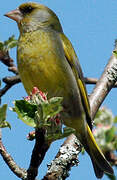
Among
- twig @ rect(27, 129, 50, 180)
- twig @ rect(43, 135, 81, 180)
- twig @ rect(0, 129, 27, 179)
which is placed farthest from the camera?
twig @ rect(43, 135, 81, 180)

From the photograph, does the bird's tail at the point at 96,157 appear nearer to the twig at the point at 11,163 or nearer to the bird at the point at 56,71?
the bird at the point at 56,71

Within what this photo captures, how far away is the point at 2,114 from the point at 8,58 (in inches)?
91.9

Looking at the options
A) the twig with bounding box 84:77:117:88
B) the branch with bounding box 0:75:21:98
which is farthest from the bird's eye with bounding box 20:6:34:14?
the twig with bounding box 84:77:117:88

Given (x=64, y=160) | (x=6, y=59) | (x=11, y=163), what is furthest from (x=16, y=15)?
(x=11, y=163)

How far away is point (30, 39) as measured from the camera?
3791 millimetres

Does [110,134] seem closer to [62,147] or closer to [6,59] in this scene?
[62,147]

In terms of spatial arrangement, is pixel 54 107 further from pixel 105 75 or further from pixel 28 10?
pixel 28 10

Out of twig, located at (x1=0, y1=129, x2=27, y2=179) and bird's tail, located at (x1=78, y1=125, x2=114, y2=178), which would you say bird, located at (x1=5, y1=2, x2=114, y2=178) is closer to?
bird's tail, located at (x1=78, y1=125, x2=114, y2=178)

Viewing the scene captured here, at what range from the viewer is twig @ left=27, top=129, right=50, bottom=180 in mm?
2008

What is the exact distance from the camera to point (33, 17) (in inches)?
166

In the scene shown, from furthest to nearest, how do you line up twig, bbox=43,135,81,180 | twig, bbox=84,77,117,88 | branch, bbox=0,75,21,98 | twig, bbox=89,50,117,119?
twig, bbox=84,77,117,88
branch, bbox=0,75,21,98
twig, bbox=89,50,117,119
twig, bbox=43,135,81,180

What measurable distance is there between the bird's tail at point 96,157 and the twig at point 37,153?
1.21 metres

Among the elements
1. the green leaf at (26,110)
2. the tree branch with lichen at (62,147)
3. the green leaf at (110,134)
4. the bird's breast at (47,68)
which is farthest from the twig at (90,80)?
the green leaf at (26,110)

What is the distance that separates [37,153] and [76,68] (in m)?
2.08
